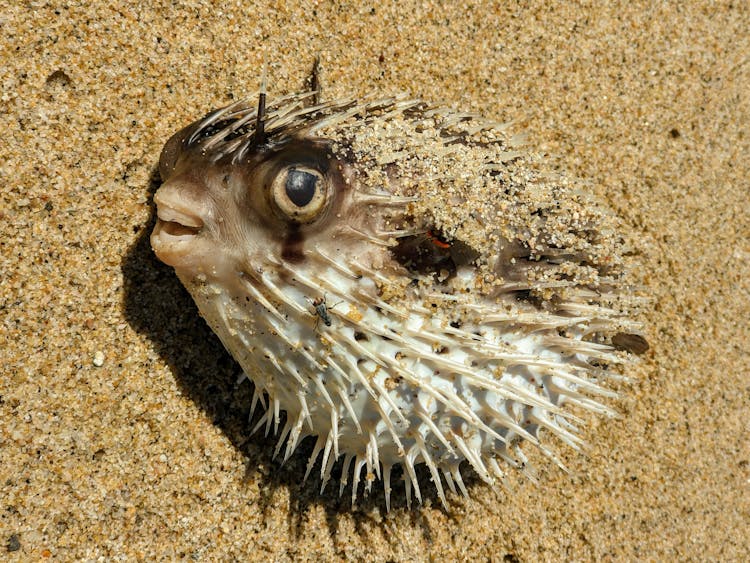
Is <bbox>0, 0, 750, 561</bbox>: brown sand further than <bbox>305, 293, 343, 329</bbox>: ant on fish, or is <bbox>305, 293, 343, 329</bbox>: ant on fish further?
<bbox>0, 0, 750, 561</bbox>: brown sand

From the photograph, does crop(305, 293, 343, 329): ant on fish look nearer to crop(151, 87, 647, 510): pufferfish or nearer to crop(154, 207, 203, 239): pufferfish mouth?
crop(151, 87, 647, 510): pufferfish

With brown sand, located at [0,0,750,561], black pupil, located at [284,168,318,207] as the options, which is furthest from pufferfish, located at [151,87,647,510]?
brown sand, located at [0,0,750,561]

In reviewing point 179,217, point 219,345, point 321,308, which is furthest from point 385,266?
point 219,345

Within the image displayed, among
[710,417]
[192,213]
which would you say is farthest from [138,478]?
[710,417]

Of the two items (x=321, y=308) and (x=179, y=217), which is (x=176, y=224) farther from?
(x=321, y=308)

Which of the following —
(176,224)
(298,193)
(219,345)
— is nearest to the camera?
(298,193)

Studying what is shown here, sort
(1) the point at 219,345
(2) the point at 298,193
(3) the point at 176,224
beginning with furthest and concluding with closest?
(1) the point at 219,345
(3) the point at 176,224
(2) the point at 298,193

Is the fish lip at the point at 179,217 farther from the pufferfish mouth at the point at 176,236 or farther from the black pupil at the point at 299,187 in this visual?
the black pupil at the point at 299,187

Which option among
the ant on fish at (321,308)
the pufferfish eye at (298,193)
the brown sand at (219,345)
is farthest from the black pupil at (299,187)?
the brown sand at (219,345)
